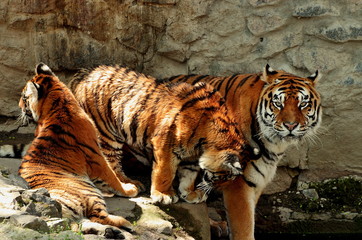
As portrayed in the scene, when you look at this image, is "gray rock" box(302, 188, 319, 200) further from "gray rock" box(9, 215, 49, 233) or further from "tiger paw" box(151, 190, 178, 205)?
"gray rock" box(9, 215, 49, 233)

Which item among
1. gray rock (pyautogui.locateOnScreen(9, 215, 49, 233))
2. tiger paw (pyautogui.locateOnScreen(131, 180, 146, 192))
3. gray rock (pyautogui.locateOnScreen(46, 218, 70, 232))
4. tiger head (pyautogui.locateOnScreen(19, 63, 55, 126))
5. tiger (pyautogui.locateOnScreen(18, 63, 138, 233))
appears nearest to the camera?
gray rock (pyautogui.locateOnScreen(9, 215, 49, 233))

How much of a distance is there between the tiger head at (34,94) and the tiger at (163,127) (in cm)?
55

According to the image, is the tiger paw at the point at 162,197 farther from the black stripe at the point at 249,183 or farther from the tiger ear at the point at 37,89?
the tiger ear at the point at 37,89

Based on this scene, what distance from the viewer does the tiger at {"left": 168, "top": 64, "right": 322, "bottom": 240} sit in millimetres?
5418

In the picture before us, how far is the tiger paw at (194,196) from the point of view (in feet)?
18.3

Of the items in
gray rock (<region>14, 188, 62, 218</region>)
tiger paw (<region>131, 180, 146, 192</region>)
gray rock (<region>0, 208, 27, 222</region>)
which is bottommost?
tiger paw (<region>131, 180, 146, 192</region>)

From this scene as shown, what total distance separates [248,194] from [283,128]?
69 centimetres

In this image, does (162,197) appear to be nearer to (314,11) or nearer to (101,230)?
(101,230)

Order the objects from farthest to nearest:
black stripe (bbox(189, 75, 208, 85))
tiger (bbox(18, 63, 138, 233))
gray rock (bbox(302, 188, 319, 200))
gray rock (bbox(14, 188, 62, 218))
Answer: gray rock (bbox(302, 188, 319, 200))
black stripe (bbox(189, 75, 208, 85))
tiger (bbox(18, 63, 138, 233))
gray rock (bbox(14, 188, 62, 218))

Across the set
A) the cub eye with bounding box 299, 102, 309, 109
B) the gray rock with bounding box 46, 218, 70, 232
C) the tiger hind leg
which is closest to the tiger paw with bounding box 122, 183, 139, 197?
the tiger hind leg

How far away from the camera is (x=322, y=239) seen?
20.9 ft

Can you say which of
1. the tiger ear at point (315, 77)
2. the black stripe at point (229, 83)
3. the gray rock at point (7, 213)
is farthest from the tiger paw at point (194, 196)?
the gray rock at point (7, 213)

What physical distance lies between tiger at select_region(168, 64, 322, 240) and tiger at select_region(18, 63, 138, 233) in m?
0.94

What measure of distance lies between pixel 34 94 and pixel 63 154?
0.62 meters
